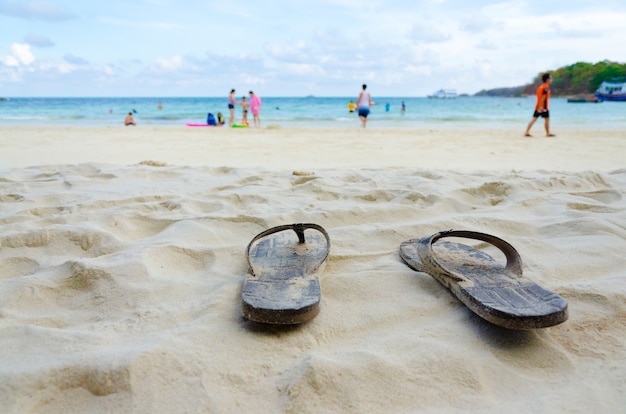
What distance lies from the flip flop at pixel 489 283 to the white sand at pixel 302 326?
0.06m

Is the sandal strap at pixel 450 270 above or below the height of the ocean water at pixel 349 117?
below

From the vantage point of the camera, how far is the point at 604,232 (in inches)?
75.7

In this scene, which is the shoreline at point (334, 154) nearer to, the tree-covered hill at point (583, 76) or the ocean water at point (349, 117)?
the ocean water at point (349, 117)

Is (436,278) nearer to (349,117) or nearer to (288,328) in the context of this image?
(288,328)

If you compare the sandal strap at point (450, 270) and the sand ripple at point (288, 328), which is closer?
the sand ripple at point (288, 328)

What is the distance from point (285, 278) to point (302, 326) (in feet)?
0.82

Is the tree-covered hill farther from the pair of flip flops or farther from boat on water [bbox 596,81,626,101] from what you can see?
the pair of flip flops

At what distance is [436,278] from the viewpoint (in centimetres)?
148

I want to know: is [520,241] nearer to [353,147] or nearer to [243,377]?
[243,377]

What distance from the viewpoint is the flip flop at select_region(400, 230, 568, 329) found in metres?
1.13

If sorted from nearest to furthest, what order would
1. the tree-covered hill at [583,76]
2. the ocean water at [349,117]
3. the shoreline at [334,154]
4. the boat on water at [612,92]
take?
the shoreline at [334,154], the ocean water at [349,117], the boat on water at [612,92], the tree-covered hill at [583,76]

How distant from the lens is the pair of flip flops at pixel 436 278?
1.17 metres

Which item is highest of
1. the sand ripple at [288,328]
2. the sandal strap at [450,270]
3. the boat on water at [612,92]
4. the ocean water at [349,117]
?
the boat on water at [612,92]

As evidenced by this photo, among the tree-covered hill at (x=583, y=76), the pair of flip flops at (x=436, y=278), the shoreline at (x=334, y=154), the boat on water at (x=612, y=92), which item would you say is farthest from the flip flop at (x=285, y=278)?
the tree-covered hill at (x=583, y=76)
